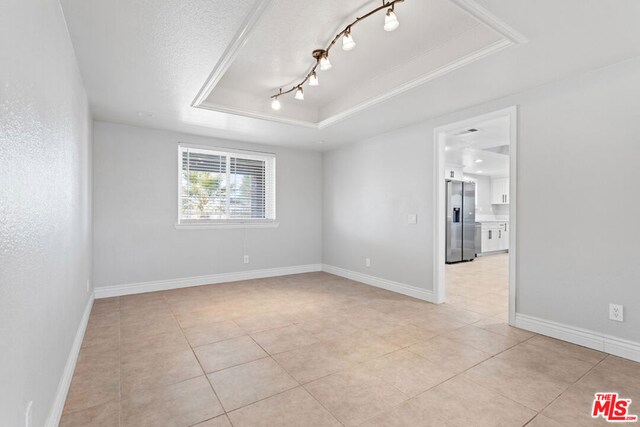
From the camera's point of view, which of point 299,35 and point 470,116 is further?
point 470,116

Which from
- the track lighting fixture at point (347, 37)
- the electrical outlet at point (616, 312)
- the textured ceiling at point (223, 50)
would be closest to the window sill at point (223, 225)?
the textured ceiling at point (223, 50)

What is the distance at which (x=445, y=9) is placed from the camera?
2350 mm

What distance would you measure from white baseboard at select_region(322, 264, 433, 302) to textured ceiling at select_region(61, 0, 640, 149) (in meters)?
2.25

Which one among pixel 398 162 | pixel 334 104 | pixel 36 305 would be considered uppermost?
pixel 334 104

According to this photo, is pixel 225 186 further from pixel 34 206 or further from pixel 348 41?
pixel 34 206

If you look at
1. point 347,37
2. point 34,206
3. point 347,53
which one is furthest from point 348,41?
point 34,206

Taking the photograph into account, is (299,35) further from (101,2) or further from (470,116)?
(470,116)

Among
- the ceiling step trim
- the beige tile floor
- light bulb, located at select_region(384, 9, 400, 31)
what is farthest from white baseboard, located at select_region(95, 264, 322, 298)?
light bulb, located at select_region(384, 9, 400, 31)

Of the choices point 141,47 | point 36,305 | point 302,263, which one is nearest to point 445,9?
point 141,47

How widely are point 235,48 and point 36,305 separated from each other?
2012 mm

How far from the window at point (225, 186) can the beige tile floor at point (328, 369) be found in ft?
5.44

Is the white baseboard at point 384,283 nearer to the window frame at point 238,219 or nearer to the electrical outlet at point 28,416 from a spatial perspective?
the window frame at point 238,219

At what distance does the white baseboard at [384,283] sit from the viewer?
416cm

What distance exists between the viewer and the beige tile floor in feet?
6.00
